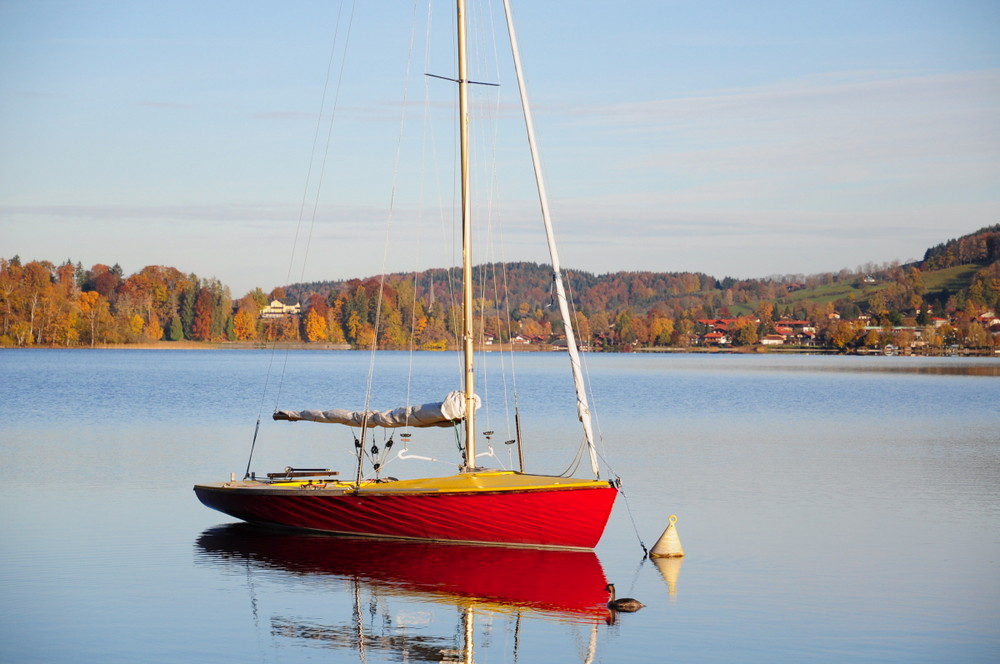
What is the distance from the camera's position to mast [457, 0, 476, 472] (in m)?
21.7

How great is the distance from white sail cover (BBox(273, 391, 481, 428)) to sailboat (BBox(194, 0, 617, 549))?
1.0 inches

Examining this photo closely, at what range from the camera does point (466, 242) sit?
21.9 meters

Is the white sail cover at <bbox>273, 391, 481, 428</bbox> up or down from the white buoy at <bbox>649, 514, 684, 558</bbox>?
up

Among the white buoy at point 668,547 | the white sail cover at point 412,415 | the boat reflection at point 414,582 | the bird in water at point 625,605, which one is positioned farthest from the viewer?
the white sail cover at point 412,415

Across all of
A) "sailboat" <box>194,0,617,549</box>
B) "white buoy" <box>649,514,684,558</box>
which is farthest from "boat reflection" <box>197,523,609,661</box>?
"white buoy" <box>649,514,684,558</box>

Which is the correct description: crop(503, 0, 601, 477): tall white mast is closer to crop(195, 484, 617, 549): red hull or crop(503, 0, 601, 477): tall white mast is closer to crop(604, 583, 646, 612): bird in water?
crop(195, 484, 617, 549): red hull

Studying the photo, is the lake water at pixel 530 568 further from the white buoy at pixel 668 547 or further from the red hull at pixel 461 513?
the red hull at pixel 461 513

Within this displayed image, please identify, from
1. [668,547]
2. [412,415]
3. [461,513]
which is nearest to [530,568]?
[461,513]

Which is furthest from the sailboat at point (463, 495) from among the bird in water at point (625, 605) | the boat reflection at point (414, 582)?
the bird in water at point (625, 605)

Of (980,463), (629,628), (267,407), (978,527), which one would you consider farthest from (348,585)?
(267,407)

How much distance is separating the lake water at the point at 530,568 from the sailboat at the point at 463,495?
48 centimetres

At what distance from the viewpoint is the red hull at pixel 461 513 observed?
20.3 meters

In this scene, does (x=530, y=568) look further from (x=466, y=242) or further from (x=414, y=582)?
(x=466, y=242)

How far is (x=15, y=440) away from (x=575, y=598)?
91.4ft
